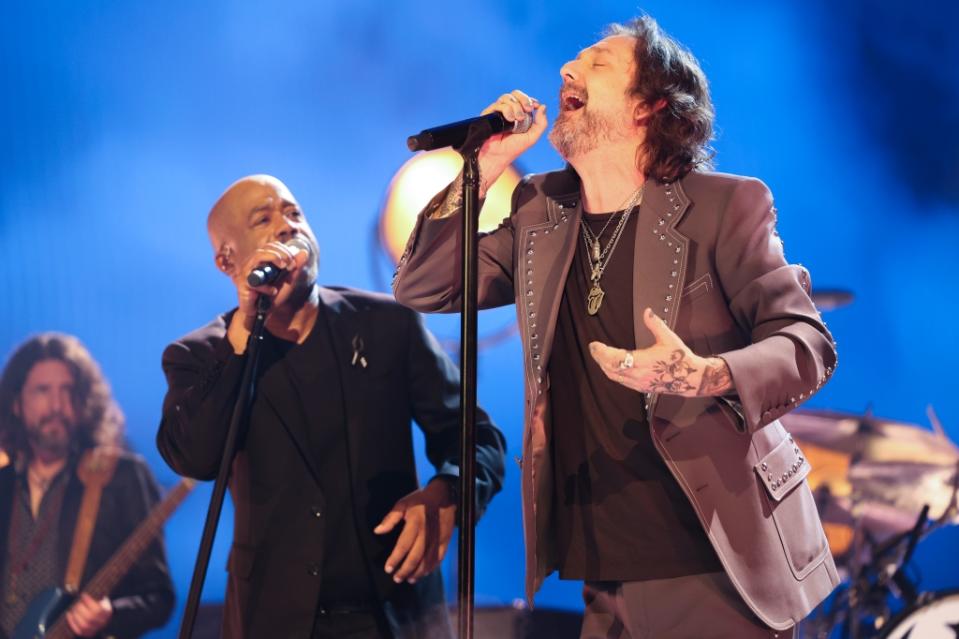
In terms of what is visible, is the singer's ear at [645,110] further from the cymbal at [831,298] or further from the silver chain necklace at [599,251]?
the cymbal at [831,298]

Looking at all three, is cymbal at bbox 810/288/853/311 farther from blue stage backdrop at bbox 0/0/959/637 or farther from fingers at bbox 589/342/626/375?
fingers at bbox 589/342/626/375

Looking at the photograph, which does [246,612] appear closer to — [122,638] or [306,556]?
[306,556]

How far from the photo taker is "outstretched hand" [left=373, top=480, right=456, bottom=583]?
8.16 feet

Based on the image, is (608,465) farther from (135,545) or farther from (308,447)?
(135,545)

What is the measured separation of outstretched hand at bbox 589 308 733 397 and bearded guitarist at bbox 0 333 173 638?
2117 mm

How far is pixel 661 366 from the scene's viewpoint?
1580 millimetres

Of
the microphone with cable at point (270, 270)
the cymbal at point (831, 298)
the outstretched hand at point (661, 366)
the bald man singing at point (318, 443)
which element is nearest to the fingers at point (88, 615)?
the bald man singing at point (318, 443)

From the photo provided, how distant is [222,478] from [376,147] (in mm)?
1368

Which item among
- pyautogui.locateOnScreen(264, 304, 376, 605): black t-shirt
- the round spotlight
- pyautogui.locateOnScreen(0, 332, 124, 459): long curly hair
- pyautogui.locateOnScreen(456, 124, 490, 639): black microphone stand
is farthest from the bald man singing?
pyautogui.locateOnScreen(456, 124, 490, 639): black microphone stand

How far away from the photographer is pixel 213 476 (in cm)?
275

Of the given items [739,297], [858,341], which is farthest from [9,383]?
[858,341]

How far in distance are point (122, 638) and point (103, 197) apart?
1380 mm

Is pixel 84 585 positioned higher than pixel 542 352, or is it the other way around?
pixel 542 352

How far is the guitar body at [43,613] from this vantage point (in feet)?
10.1
